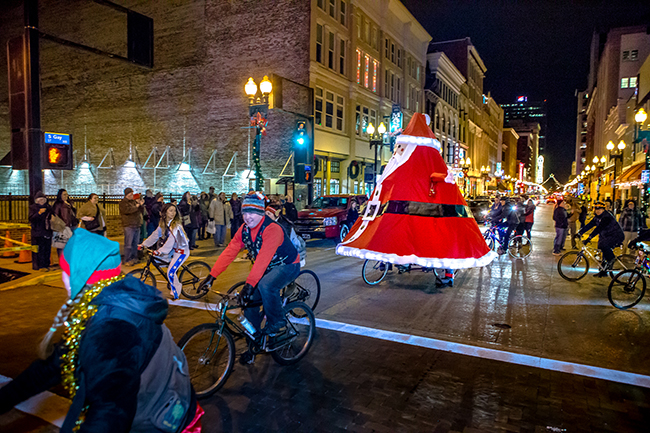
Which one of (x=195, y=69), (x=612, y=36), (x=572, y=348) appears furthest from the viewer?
(x=612, y=36)

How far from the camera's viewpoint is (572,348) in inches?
240

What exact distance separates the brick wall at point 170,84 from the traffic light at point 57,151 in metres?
16.0

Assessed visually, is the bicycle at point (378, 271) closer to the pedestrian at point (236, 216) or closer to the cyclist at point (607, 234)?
the cyclist at point (607, 234)

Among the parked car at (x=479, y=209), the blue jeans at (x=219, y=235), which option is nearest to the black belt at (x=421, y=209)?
the blue jeans at (x=219, y=235)

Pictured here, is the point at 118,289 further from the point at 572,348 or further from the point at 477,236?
the point at 477,236

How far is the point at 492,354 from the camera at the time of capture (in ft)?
19.2

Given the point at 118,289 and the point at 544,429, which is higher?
the point at 118,289

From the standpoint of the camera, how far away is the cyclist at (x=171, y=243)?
8.08 metres

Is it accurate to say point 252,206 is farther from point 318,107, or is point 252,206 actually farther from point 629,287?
point 318,107

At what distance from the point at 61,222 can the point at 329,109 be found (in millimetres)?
20903

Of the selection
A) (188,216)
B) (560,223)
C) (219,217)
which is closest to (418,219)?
(560,223)

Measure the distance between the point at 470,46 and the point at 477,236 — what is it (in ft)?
206

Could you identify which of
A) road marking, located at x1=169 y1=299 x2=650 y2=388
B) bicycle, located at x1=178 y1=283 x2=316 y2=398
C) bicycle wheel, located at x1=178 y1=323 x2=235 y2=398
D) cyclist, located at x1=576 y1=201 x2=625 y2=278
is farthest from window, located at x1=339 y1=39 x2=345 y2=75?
bicycle wheel, located at x1=178 y1=323 x2=235 y2=398

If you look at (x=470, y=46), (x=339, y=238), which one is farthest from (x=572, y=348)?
(x=470, y=46)
